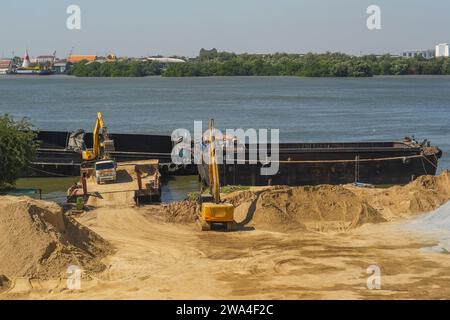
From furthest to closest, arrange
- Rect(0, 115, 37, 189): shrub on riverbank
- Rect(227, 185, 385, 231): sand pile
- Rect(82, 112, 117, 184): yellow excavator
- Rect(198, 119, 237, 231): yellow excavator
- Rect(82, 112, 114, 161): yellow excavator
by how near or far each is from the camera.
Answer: Rect(82, 112, 114, 161): yellow excavator → Rect(82, 112, 117, 184): yellow excavator → Rect(0, 115, 37, 189): shrub on riverbank → Rect(227, 185, 385, 231): sand pile → Rect(198, 119, 237, 231): yellow excavator

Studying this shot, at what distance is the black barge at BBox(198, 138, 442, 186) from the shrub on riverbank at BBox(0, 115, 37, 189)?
869cm

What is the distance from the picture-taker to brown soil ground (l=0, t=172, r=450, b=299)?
18.4 m

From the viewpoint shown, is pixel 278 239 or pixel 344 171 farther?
pixel 344 171

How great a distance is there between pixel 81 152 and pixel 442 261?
26459mm

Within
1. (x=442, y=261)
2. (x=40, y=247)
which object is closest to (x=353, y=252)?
(x=442, y=261)

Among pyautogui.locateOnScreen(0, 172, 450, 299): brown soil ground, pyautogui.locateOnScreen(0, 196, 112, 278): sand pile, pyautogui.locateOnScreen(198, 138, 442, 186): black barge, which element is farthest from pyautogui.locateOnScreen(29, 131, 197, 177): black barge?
pyautogui.locateOnScreen(0, 196, 112, 278): sand pile

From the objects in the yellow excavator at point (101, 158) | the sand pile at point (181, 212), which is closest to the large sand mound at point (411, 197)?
the sand pile at point (181, 212)

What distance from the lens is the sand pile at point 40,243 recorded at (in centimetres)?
1939

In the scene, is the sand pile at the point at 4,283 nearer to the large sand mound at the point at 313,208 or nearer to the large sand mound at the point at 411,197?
the large sand mound at the point at 313,208

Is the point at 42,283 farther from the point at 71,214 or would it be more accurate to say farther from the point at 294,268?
the point at 71,214

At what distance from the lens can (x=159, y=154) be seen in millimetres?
43594

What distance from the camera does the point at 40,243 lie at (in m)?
20.0

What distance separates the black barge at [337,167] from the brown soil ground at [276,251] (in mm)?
6918

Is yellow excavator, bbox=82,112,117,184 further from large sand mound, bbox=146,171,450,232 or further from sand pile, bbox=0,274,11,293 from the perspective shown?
sand pile, bbox=0,274,11,293
